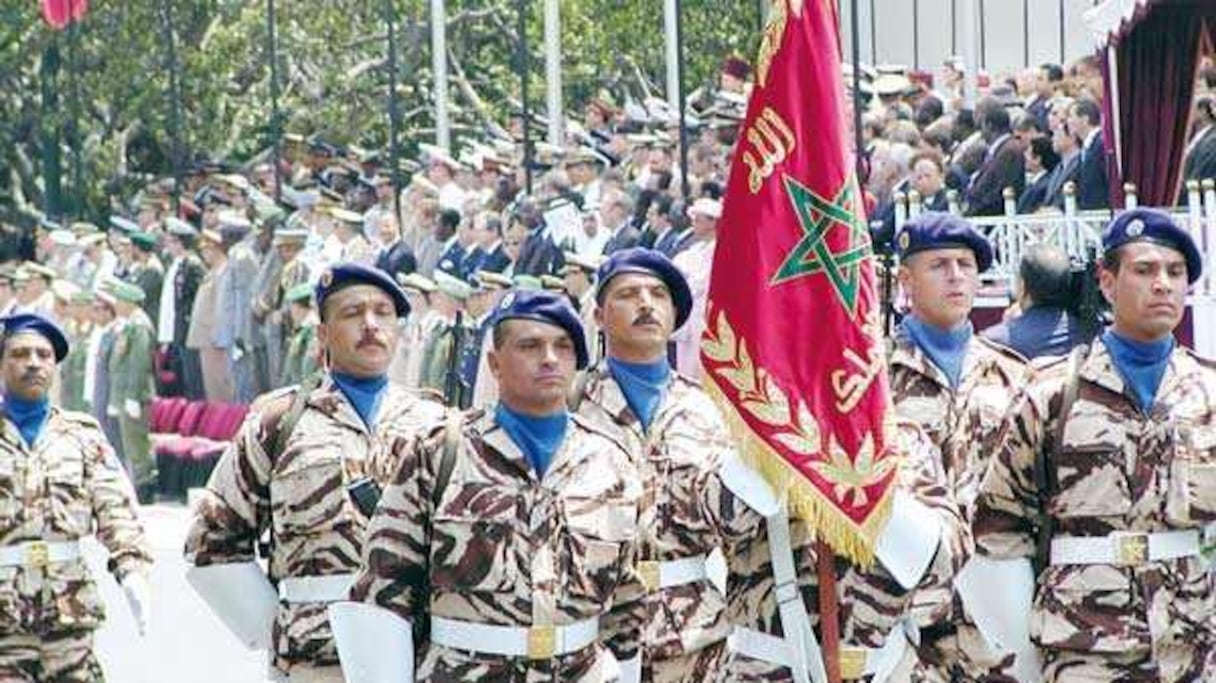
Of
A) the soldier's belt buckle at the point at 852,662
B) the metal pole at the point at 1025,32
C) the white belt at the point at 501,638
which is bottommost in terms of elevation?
the soldier's belt buckle at the point at 852,662

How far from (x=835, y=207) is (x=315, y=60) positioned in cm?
3115

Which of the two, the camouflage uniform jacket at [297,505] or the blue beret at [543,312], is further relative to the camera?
the camouflage uniform jacket at [297,505]

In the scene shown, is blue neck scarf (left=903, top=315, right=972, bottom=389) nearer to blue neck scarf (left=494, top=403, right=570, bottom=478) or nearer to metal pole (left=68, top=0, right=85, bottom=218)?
blue neck scarf (left=494, top=403, right=570, bottom=478)

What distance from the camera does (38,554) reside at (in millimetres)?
12484

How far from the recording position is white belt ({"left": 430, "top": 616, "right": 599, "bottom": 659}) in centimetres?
870

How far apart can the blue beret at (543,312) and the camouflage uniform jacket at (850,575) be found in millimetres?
619

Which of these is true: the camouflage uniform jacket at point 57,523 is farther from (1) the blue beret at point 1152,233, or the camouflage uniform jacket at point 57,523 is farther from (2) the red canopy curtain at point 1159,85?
(2) the red canopy curtain at point 1159,85

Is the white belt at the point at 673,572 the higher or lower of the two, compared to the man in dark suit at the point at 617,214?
lower

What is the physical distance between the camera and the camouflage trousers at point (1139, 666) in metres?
9.57

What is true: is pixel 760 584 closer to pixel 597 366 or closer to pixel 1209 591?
pixel 1209 591

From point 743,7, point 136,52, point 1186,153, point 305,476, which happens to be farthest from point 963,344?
point 136,52

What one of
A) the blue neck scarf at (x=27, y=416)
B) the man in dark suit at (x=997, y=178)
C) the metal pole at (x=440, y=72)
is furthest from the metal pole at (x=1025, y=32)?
the blue neck scarf at (x=27, y=416)

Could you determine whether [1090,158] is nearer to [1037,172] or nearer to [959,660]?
[1037,172]

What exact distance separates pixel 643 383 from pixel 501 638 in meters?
2.57
